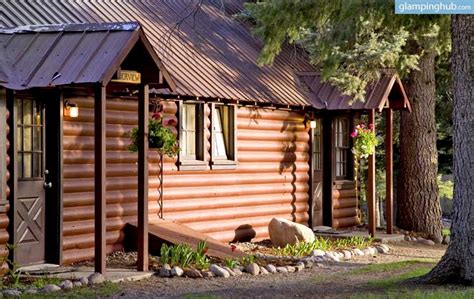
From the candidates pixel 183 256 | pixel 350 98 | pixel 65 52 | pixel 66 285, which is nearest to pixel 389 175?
pixel 350 98

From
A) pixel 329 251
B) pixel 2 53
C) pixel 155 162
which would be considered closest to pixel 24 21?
pixel 2 53

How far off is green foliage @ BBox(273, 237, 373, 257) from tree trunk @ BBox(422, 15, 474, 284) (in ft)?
15.3

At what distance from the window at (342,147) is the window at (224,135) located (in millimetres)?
4461

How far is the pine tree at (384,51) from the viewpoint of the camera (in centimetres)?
1502

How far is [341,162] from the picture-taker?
22.2m

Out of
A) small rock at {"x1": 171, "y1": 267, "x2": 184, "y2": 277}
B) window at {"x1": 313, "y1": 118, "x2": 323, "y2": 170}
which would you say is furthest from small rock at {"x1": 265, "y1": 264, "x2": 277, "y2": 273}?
window at {"x1": 313, "y1": 118, "x2": 323, "y2": 170}

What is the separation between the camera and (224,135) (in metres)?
18.1

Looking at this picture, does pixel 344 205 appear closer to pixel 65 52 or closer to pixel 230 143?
pixel 230 143

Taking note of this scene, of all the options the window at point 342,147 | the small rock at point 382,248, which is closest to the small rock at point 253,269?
the small rock at point 382,248

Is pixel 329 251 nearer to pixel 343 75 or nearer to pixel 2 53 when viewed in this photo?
pixel 343 75

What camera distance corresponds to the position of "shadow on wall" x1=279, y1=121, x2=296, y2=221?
1977 cm

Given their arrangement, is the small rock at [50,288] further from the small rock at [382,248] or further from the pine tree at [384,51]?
the small rock at [382,248]

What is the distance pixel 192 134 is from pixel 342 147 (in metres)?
5.95

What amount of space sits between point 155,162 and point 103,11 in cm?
293
